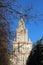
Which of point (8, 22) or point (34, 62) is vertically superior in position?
point (8, 22)

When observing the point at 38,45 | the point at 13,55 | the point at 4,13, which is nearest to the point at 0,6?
the point at 4,13

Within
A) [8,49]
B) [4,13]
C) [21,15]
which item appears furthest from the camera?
[8,49]

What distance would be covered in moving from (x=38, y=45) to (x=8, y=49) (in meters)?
2.39

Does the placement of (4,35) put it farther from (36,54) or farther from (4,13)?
(36,54)

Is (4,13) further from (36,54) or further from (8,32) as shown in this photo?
(36,54)

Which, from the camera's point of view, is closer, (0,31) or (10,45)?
(0,31)

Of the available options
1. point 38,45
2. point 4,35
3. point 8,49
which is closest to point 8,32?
point 4,35

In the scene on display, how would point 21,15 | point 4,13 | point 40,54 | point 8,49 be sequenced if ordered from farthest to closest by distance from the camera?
point 8,49
point 4,13
point 21,15
point 40,54

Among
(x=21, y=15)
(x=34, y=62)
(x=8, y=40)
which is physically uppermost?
(x=21, y=15)

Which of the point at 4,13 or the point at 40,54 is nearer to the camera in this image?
the point at 40,54

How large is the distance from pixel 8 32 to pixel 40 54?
2126 mm

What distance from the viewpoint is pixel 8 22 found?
7.87 metres

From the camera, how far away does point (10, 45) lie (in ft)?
28.6

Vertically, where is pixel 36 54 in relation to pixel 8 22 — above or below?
below
